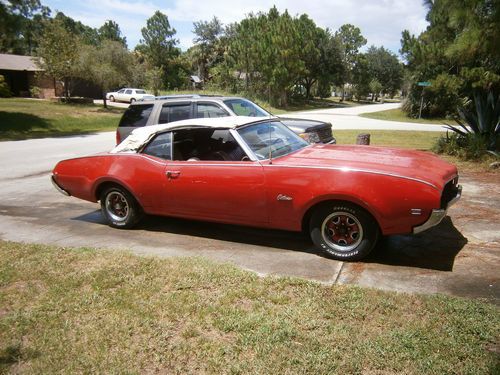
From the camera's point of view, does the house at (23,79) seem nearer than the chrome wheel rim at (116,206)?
No

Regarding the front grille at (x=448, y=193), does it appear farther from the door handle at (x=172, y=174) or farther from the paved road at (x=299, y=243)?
the door handle at (x=172, y=174)

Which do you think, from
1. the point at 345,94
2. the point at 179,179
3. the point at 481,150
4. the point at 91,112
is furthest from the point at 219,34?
the point at 179,179

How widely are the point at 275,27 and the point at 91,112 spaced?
2043 centimetres

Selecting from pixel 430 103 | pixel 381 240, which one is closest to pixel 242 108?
pixel 381 240

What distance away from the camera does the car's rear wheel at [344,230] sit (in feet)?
13.9

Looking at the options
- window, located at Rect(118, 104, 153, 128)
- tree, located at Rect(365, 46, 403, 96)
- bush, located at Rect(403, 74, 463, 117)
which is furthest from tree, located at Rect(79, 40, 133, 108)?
tree, located at Rect(365, 46, 403, 96)

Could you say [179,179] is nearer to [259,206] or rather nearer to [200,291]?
[259,206]

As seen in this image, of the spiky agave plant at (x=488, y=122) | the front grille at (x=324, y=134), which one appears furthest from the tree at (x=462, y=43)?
the front grille at (x=324, y=134)

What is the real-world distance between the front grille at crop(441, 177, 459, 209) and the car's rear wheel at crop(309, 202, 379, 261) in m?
0.75

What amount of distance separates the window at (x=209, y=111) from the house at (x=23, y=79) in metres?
38.4

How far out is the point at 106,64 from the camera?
33.3 meters

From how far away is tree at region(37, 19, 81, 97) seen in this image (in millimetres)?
31219

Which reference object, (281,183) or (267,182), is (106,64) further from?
(281,183)

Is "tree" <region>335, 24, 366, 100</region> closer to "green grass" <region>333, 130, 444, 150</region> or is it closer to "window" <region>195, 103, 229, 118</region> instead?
"green grass" <region>333, 130, 444, 150</region>
